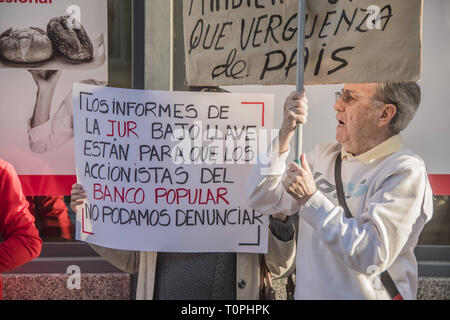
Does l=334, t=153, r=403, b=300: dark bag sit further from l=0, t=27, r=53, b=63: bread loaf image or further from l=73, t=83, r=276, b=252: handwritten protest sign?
l=0, t=27, r=53, b=63: bread loaf image

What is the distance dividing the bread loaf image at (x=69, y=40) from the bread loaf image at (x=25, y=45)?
6 cm

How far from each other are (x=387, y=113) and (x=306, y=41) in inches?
19.4

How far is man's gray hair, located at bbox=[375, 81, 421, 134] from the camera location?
297 cm

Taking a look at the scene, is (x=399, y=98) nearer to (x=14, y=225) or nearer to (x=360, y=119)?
(x=360, y=119)

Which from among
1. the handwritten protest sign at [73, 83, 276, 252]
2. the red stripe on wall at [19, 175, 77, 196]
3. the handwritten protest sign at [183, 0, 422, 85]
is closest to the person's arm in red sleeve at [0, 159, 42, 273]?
the handwritten protest sign at [73, 83, 276, 252]

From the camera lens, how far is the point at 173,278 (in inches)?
130

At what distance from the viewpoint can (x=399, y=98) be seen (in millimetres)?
2969

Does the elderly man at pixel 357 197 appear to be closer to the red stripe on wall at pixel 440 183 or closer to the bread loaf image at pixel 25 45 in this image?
the red stripe on wall at pixel 440 183

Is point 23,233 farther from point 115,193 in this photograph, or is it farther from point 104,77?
point 104,77

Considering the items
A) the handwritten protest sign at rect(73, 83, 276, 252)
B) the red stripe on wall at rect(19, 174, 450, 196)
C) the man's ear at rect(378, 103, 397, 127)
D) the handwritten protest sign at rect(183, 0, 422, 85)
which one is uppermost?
the handwritten protest sign at rect(183, 0, 422, 85)

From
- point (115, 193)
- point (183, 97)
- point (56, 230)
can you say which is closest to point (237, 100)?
point (183, 97)

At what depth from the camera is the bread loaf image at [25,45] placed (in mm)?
4477

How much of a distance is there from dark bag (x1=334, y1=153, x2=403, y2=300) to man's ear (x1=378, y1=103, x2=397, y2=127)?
265mm

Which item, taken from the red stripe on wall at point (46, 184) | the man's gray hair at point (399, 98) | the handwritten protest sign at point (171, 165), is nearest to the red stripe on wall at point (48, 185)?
the red stripe on wall at point (46, 184)
